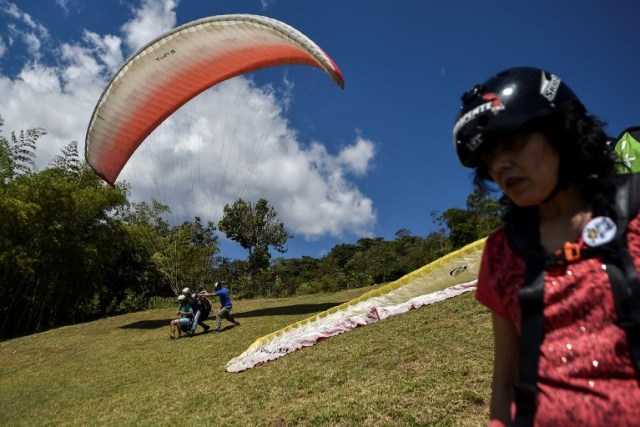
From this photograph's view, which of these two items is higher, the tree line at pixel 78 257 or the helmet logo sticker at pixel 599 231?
the tree line at pixel 78 257

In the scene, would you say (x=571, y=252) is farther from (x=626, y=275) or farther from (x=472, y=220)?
(x=472, y=220)

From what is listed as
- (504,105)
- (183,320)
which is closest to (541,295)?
(504,105)

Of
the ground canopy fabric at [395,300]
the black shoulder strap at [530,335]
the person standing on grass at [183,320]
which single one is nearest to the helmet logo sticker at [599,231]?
the black shoulder strap at [530,335]

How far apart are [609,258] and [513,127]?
1.35 ft

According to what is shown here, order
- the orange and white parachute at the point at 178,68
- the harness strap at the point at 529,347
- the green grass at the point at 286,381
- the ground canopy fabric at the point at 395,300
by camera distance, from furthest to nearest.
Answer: the orange and white parachute at the point at 178,68
the ground canopy fabric at the point at 395,300
the green grass at the point at 286,381
the harness strap at the point at 529,347

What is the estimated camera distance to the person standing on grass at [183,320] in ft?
43.0

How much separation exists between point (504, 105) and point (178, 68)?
406 inches

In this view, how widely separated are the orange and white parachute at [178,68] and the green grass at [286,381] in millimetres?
4753

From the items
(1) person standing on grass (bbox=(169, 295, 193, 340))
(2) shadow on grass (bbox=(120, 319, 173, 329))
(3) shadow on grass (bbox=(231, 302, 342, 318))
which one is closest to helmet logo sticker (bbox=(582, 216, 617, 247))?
(1) person standing on grass (bbox=(169, 295, 193, 340))

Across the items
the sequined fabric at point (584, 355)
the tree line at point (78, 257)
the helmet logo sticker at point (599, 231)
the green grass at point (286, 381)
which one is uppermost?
the tree line at point (78, 257)

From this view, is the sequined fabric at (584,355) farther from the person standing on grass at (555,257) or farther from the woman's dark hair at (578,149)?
the woman's dark hair at (578,149)

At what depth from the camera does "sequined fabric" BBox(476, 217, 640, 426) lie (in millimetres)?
1069

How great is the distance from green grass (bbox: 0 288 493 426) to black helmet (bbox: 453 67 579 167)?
2929mm

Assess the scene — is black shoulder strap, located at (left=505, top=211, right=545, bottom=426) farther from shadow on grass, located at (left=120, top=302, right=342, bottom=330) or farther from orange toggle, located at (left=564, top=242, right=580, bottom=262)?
shadow on grass, located at (left=120, top=302, right=342, bottom=330)
